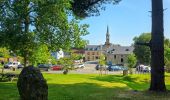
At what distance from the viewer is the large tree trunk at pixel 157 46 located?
22047 mm

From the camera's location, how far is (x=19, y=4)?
33.6m

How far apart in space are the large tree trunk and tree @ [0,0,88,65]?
38.4ft

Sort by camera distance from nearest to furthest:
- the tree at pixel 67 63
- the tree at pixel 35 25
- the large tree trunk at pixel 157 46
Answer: the large tree trunk at pixel 157 46 < the tree at pixel 35 25 < the tree at pixel 67 63

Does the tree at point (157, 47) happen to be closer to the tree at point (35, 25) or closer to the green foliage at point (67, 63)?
the tree at point (35, 25)

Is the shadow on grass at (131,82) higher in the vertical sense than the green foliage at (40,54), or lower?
lower

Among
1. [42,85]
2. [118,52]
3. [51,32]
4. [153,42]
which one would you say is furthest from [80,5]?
[118,52]

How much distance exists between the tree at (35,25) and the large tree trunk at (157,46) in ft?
38.4

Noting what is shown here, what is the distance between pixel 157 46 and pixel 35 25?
1589 centimetres

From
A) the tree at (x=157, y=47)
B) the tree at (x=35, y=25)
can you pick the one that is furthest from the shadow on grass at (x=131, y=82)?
the tree at (x=157, y=47)

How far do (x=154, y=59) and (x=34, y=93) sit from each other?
1102 cm

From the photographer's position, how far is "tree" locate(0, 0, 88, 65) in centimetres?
3369

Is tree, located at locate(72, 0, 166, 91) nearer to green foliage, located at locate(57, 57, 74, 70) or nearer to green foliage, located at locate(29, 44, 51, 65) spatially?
green foliage, located at locate(29, 44, 51, 65)

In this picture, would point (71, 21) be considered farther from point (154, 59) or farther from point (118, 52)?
point (118, 52)

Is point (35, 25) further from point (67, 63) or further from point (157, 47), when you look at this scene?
point (67, 63)
